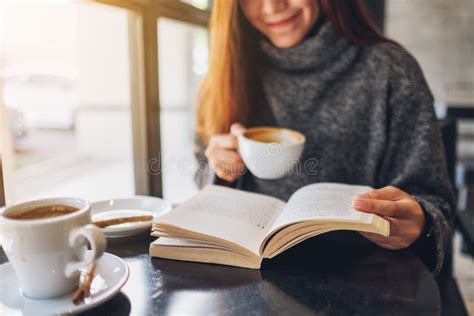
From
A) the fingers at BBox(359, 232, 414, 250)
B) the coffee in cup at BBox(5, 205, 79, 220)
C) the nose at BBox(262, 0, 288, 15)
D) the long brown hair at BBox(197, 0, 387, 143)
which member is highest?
the nose at BBox(262, 0, 288, 15)

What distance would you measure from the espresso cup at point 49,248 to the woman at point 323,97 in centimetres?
47

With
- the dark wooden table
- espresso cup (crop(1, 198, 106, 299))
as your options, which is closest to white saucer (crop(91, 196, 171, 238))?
the dark wooden table

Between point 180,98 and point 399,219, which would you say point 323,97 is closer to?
point 399,219

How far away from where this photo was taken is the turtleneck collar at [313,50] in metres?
1.08

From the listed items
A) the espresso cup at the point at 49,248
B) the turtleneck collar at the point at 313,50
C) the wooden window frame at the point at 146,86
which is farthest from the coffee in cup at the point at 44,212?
the turtleneck collar at the point at 313,50

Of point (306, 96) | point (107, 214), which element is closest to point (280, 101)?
point (306, 96)

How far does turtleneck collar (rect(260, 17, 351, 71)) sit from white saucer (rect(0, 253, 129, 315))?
2.33 ft

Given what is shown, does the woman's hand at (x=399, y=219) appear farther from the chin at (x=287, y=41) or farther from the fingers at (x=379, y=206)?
the chin at (x=287, y=41)

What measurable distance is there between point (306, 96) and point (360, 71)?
14cm

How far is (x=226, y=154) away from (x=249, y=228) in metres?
0.29

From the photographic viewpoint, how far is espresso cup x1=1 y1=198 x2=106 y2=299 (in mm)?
500

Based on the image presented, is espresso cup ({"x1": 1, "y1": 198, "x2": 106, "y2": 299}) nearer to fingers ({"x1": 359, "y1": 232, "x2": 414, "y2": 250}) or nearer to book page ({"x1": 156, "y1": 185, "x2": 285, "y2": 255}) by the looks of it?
book page ({"x1": 156, "y1": 185, "x2": 285, "y2": 255})

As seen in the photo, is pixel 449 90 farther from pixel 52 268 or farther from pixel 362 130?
pixel 52 268

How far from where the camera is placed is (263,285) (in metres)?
0.60
